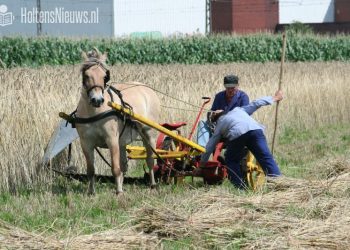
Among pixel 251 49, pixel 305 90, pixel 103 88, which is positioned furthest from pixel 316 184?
pixel 251 49

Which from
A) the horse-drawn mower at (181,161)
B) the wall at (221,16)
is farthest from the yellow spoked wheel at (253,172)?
the wall at (221,16)

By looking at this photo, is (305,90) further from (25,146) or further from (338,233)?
(338,233)

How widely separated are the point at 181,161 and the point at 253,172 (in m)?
1.05

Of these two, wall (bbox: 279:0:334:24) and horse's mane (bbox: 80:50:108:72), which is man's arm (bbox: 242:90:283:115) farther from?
wall (bbox: 279:0:334:24)

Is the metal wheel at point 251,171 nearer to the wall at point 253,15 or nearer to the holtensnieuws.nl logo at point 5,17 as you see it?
the holtensnieuws.nl logo at point 5,17

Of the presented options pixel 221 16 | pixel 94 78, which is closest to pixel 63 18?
pixel 221 16

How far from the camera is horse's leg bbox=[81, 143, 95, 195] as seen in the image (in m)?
10.3

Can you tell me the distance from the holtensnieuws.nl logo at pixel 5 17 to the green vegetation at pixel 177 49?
15.2 metres

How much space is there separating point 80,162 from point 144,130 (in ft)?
4.71

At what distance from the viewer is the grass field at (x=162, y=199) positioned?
7.26 meters

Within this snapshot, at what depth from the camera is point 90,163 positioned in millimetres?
10359

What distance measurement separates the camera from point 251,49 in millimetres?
40125

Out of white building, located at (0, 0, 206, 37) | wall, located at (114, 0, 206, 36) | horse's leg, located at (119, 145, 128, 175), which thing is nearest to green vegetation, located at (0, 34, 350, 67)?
white building, located at (0, 0, 206, 37)

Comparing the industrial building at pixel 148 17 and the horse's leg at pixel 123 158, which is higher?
the industrial building at pixel 148 17
